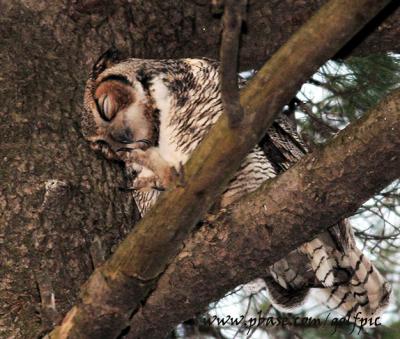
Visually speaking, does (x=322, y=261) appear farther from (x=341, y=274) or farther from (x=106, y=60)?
(x=106, y=60)

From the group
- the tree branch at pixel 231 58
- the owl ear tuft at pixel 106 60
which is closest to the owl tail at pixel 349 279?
the owl ear tuft at pixel 106 60

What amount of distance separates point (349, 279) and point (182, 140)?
62cm

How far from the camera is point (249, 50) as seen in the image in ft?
7.85

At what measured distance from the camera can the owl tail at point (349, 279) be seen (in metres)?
2.06

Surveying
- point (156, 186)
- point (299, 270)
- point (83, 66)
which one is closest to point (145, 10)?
point (83, 66)

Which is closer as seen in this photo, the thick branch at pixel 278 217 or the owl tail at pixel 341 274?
the thick branch at pixel 278 217

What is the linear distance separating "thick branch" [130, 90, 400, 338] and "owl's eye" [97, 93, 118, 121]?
26.0 inches

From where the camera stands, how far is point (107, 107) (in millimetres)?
2131

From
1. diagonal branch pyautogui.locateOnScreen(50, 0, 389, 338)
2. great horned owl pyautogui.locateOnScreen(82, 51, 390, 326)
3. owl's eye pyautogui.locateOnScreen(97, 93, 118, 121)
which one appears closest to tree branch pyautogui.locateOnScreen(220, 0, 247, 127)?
diagonal branch pyautogui.locateOnScreen(50, 0, 389, 338)

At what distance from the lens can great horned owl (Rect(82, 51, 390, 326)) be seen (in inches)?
82.3

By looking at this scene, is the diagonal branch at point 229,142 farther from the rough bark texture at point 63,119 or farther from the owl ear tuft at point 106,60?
A: the owl ear tuft at point 106,60

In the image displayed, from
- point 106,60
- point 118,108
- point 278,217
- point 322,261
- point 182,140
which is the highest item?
point 106,60

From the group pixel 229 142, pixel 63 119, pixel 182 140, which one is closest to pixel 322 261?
pixel 182 140

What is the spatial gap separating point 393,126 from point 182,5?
1.15 metres
